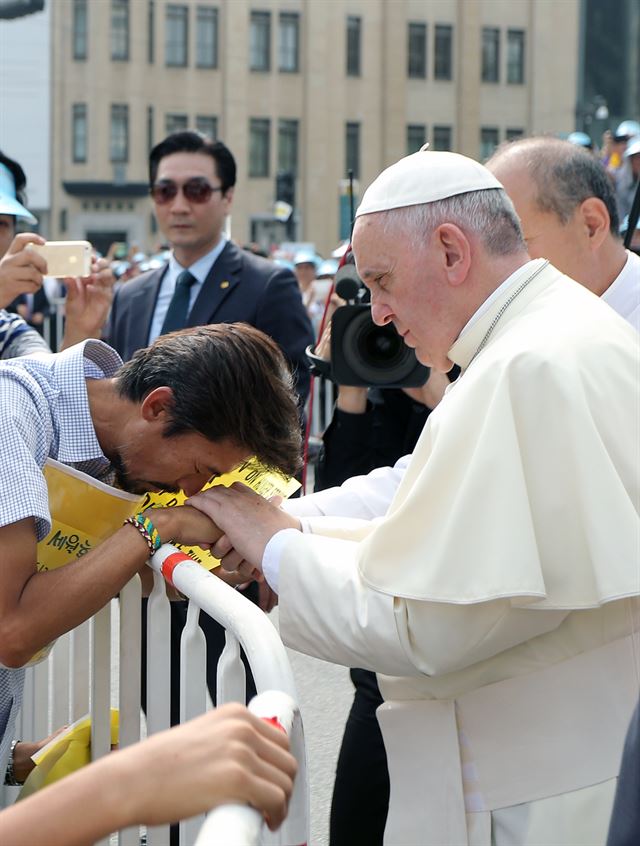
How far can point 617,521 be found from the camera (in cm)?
222

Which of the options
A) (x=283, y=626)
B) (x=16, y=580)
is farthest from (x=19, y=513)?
(x=283, y=626)

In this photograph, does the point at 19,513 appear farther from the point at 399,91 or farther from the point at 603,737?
the point at 399,91

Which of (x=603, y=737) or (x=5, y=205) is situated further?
(x=5, y=205)

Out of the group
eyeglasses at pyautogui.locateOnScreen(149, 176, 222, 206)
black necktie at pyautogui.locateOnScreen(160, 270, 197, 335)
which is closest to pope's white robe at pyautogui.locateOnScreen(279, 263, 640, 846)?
black necktie at pyautogui.locateOnScreen(160, 270, 197, 335)

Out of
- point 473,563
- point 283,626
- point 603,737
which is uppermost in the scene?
point 473,563

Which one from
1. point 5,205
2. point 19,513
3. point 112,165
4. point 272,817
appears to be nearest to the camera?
point 272,817

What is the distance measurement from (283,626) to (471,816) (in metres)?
0.49

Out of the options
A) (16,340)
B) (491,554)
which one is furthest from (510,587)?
(16,340)

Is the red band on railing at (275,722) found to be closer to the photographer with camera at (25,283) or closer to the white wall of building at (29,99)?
the photographer with camera at (25,283)

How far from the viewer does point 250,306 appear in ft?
15.8

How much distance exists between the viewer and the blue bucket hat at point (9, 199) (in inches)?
166

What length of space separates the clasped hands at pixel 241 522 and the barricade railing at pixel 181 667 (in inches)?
5.3

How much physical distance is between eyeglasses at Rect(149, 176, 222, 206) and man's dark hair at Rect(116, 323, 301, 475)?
2.27 m

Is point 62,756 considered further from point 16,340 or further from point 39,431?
point 16,340
